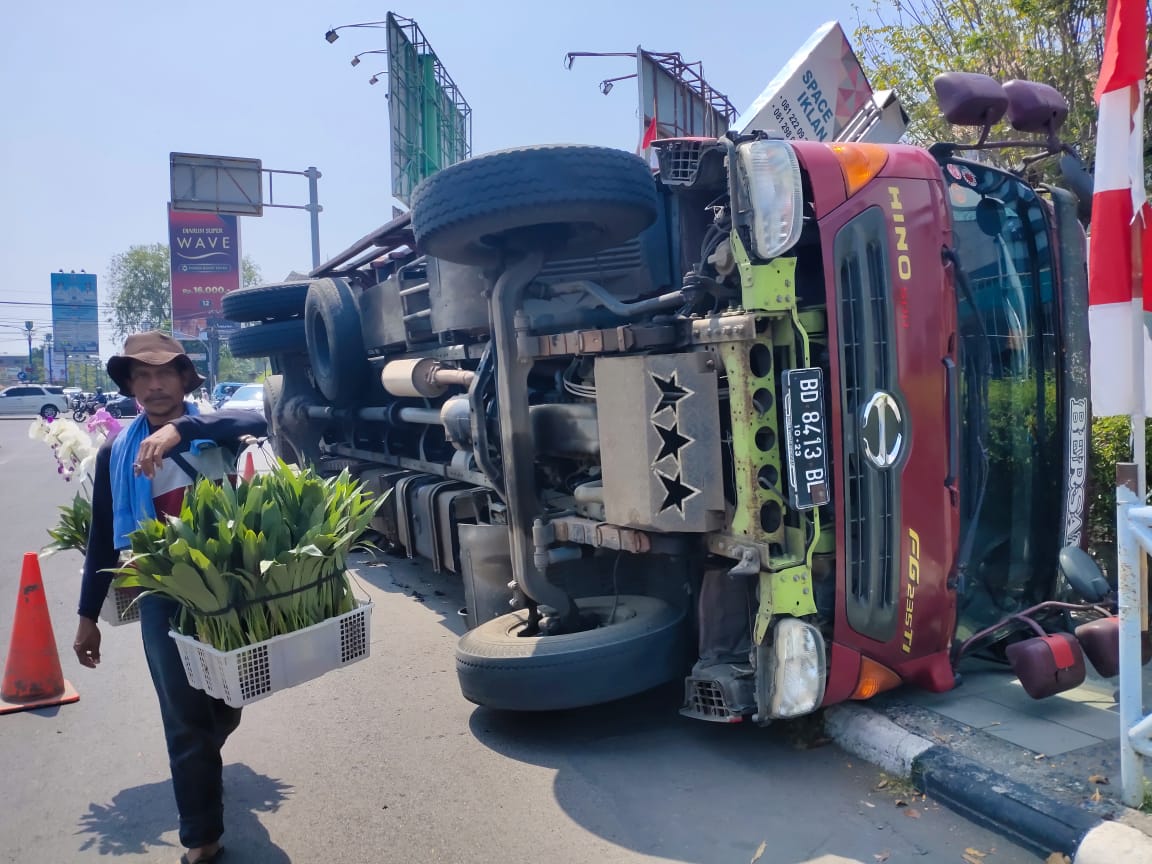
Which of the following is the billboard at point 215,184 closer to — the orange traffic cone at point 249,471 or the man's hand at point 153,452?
the orange traffic cone at point 249,471

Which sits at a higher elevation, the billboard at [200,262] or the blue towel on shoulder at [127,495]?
the billboard at [200,262]

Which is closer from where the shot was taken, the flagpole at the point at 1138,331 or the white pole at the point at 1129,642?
the white pole at the point at 1129,642

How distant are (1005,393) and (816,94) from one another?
3.29 meters

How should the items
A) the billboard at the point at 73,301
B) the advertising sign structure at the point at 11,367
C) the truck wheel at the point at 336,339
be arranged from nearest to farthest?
the truck wheel at the point at 336,339 < the billboard at the point at 73,301 < the advertising sign structure at the point at 11,367

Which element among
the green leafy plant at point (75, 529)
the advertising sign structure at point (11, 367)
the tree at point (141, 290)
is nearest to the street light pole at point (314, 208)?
the green leafy plant at point (75, 529)

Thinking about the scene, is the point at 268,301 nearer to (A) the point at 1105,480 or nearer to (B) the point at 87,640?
(B) the point at 87,640

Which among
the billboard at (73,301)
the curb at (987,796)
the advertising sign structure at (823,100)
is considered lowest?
the curb at (987,796)

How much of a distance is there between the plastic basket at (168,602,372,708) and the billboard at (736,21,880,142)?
15.1 feet

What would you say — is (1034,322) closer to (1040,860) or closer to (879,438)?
(879,438)

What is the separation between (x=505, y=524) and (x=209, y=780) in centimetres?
203

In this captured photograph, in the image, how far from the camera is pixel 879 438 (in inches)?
136

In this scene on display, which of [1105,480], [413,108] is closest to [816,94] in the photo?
[1105,480]

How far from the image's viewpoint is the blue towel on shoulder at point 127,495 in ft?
10.2

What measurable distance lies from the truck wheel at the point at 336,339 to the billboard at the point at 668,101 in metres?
4.21
